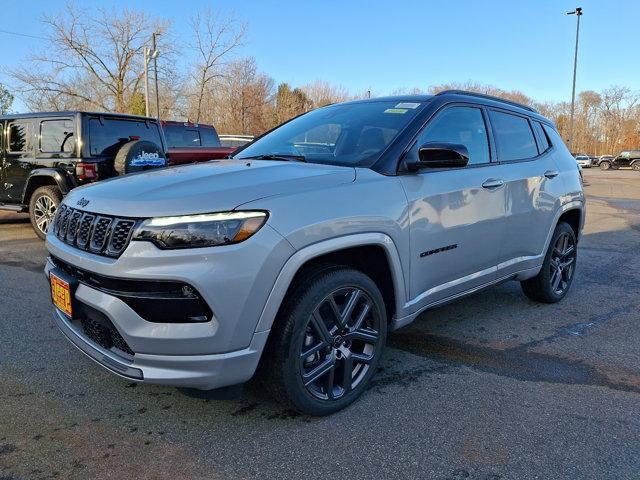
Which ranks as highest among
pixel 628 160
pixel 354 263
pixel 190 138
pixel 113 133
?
pixel 628 160

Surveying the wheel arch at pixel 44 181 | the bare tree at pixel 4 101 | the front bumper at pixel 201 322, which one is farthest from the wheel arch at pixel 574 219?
the bare tree at pixel 4 101

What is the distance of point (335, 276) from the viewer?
2.64 meters

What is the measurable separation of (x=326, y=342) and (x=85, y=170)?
5709mm

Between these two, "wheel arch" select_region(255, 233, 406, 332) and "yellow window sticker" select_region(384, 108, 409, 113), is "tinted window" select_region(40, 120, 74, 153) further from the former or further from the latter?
"wheel arch" select_region(255, 233, 406, 332)

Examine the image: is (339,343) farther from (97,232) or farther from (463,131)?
(463,131)

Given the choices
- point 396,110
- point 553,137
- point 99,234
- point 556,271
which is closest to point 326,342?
point 99,234

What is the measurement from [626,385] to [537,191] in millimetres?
1653

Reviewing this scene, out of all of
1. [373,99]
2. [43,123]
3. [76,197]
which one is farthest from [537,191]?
[43,123]

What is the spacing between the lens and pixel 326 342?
269 cm

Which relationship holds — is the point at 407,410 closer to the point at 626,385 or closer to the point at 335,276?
the point at 335,276

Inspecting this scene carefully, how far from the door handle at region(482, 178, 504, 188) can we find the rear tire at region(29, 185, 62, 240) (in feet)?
20.1

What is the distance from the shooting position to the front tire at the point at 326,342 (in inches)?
98.3

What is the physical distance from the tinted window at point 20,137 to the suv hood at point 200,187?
575 centimetres

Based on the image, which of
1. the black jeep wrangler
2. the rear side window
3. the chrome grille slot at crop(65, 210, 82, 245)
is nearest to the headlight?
the chrome grille slot at crop(65, 210, 82, 245)
